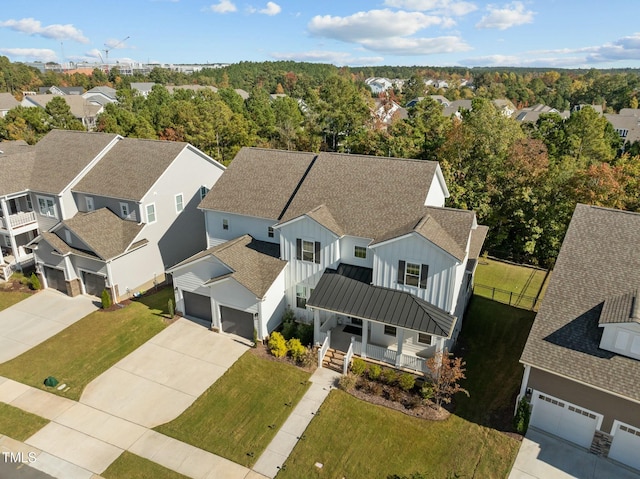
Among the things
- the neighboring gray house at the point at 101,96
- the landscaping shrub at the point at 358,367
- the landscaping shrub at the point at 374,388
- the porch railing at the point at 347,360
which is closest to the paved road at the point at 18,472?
the porch railing at the point at 347,360

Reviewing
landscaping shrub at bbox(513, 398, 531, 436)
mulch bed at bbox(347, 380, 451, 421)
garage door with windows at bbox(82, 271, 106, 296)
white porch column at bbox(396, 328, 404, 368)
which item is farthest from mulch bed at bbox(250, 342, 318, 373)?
garage door with windows at bbox(82, 271, 106, 296)

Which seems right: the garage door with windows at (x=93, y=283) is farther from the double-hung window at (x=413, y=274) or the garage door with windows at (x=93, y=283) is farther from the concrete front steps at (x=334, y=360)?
the double-hung window at (x=413, y=274)

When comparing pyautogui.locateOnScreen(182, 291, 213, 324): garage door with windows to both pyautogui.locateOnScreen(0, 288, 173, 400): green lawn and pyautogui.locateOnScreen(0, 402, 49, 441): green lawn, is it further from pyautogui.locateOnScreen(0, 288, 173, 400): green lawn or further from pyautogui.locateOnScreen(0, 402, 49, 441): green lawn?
pyautogui.locateOnScreen(0, 402, 49, 441): green lawn

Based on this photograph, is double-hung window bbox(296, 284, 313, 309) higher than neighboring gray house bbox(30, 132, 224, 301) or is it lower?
lower

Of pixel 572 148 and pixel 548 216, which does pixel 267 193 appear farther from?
pixel 572 148

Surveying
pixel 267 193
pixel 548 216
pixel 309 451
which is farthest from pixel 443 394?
pixel 548 216

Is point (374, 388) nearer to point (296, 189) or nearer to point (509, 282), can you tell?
point (296, 189)

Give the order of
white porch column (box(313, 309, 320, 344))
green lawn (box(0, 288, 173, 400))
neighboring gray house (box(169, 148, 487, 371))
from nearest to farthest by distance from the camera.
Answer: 1. neighboring gray house (box(169, 148, 487, 371))
2. green lawn (box(0, 288, 173, 400))
3. white porch column (box(313, 309, 320, 344))
